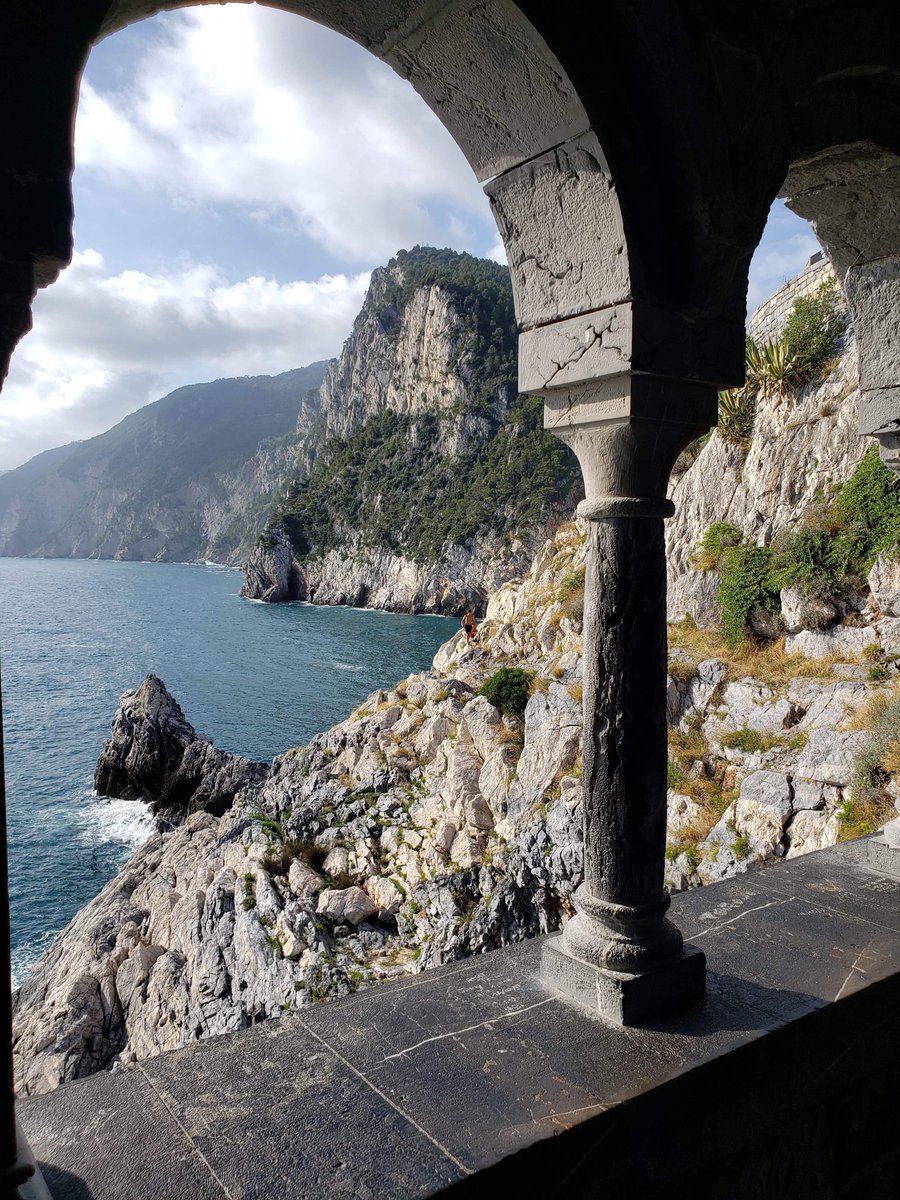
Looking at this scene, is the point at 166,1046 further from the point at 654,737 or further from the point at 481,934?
the point at 654,737

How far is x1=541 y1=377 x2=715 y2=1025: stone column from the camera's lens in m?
2.51

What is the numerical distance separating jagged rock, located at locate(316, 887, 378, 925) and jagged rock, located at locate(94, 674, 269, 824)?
12712mm

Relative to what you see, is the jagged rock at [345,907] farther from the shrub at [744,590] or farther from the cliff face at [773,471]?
the cliff face at [773,471]

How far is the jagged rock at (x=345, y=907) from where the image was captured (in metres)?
10.7

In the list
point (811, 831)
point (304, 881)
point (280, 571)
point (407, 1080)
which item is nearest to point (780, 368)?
point (811, 831)

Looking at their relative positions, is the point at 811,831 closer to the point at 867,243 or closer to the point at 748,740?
the point at 748,740

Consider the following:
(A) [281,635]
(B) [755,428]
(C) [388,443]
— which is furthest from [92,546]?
(B) [755,428]

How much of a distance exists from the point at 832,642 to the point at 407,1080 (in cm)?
1022

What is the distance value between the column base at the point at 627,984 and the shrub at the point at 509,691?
419 inches

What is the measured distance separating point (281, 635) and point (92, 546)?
454 feet

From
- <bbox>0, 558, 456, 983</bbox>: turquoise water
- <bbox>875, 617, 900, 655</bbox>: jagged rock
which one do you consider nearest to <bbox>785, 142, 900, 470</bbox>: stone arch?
<bbox>875, 617, 900, 655</bbox>: jagged rock

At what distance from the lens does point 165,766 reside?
2591 cm

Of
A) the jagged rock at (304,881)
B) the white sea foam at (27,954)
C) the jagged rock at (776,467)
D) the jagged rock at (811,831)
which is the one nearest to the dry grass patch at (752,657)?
the jagged rock at (776,467)

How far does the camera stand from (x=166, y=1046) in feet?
32.8
